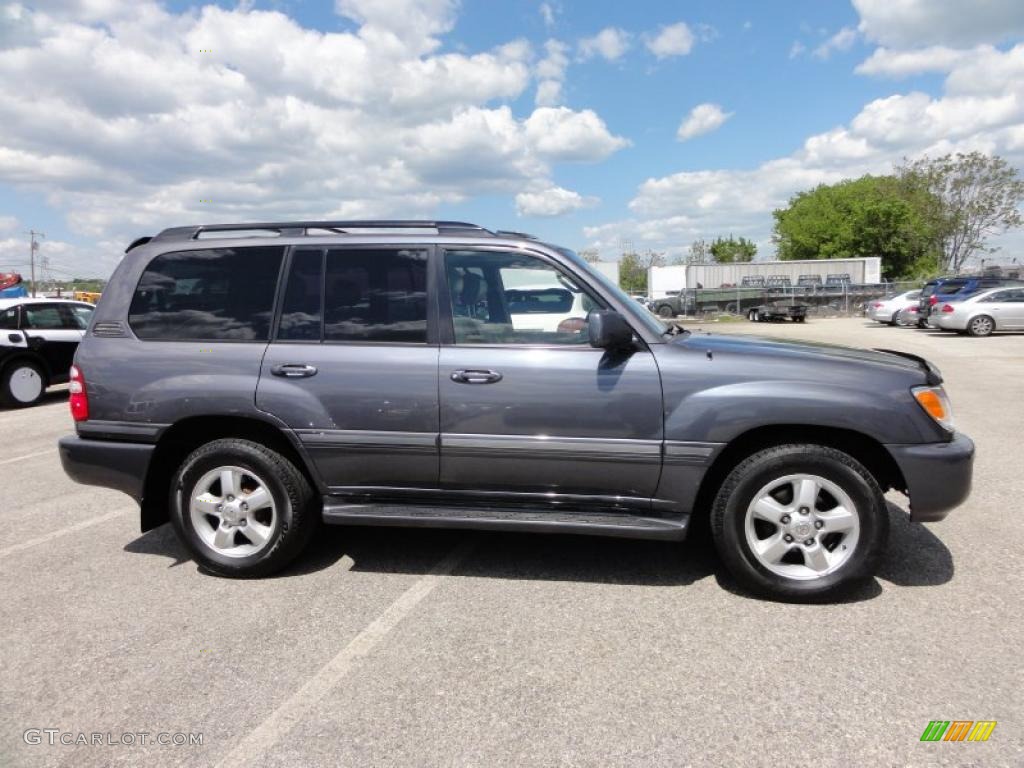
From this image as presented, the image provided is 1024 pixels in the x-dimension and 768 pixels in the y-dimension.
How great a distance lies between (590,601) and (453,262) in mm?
1968

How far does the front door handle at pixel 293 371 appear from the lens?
142 inches

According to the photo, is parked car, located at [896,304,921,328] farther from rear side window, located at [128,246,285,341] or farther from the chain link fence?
rear side window, located at [128,246,285,341]

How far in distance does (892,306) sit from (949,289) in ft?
7.70

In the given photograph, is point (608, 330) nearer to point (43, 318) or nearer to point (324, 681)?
point (324, 681)

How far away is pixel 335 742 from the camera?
2352 mm

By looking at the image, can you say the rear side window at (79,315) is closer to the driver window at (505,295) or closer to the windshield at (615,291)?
the driver window at (505,295)

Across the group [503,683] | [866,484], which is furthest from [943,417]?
[503,683]

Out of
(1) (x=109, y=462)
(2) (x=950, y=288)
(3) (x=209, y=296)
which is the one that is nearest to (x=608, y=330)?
(3) (x=209, y=296)

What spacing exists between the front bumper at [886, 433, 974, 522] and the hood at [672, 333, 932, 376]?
405mm

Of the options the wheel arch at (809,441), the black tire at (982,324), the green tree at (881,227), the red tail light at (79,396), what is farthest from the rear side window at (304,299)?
the green tree at (881,227)

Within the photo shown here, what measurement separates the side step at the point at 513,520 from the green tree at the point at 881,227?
71459mm

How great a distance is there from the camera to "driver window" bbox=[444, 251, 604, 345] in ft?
11.7

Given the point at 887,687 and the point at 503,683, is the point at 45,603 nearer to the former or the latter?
the point at 503,683

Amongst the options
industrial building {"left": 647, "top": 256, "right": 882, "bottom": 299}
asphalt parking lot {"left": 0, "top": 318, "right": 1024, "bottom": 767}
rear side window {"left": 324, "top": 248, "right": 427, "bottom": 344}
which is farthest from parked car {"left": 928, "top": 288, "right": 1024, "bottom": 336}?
industrial building {"left": 647, "top": 256, "right": 882, "bottom": 299}
